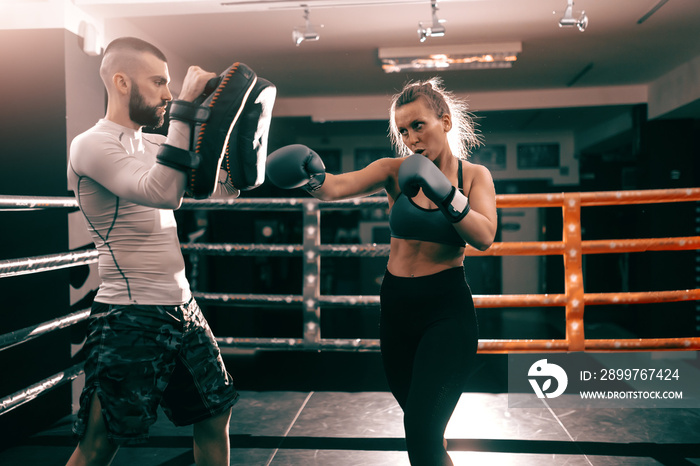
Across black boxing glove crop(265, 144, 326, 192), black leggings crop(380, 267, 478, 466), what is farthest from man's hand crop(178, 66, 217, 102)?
black leggings crop(380, 267, 478, 466)

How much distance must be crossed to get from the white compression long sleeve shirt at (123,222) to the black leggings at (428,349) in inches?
22.2

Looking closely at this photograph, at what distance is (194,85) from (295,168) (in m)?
0.41

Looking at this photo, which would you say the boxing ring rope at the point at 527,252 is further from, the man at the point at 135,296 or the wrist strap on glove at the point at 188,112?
the wrist strap on glove at the point at 188,112

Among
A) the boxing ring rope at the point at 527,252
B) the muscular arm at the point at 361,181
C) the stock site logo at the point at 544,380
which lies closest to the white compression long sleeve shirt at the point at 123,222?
the muscular arm at the point at 361,181

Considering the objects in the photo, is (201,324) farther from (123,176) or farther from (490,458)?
(490,458)

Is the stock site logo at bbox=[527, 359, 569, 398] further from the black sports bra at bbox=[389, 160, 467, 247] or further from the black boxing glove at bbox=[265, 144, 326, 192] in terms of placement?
the black boxing glove at bbox=[265, 144, 326, 192]

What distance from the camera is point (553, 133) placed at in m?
8.42

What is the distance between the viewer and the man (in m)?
1.20

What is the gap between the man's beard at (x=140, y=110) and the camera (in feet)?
4.20

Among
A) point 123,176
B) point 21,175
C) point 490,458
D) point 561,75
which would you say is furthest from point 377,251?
point 561,75

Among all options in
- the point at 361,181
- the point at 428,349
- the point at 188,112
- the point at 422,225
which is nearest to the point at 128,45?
the point at 188,112

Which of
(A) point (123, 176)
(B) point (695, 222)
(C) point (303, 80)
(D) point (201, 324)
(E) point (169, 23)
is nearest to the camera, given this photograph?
(A) point (123, 176)

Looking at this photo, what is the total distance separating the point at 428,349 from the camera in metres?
1.38

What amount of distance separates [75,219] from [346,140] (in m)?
6.05
